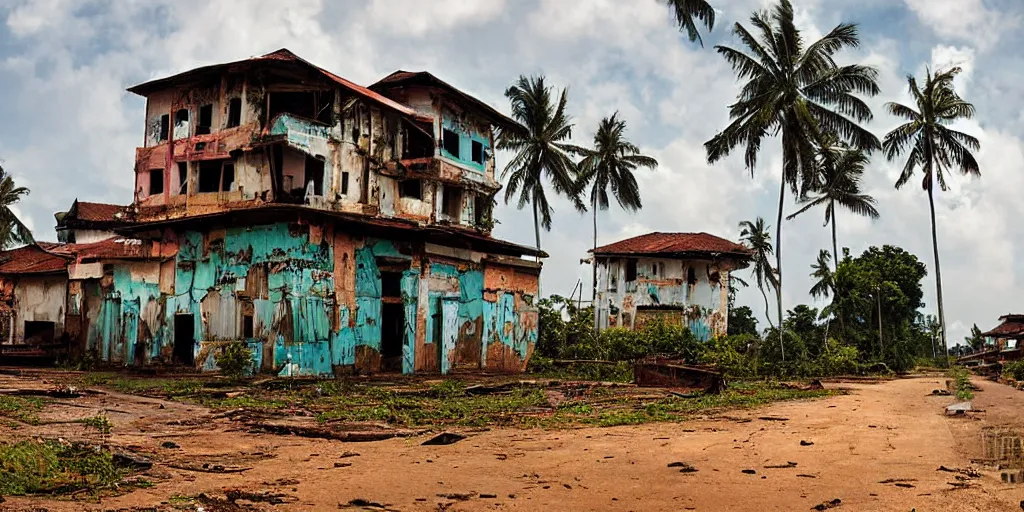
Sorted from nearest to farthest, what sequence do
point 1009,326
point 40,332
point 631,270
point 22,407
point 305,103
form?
point 22,407
point 305,103
point 40,332
point 631,270
point 1009,326

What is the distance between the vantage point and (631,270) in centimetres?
4694

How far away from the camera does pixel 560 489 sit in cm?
778

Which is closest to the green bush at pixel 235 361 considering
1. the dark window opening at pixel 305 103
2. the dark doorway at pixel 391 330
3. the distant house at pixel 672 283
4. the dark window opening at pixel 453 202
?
the dark doorway at pixel 391 330

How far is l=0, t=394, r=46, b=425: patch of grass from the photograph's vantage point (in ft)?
37.4

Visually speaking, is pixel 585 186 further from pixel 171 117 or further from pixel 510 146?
pixel 171 117

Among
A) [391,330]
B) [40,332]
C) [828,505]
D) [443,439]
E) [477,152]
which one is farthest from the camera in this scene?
[477,152]

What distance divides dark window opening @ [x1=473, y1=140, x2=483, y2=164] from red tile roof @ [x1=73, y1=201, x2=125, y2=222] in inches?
699

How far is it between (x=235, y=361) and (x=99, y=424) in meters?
12.2

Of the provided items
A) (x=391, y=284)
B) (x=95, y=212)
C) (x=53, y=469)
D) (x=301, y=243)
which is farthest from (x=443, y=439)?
(x=95, y=212)

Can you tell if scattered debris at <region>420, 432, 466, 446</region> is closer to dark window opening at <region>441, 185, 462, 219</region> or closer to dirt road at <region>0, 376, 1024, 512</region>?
dirt road at <region>0, 376, 1024, 512</region>

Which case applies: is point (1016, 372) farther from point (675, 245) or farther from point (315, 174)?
point (315, 174)

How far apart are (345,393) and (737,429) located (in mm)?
10139

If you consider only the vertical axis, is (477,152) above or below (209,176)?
above

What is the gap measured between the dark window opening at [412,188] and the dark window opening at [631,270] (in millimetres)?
17762
